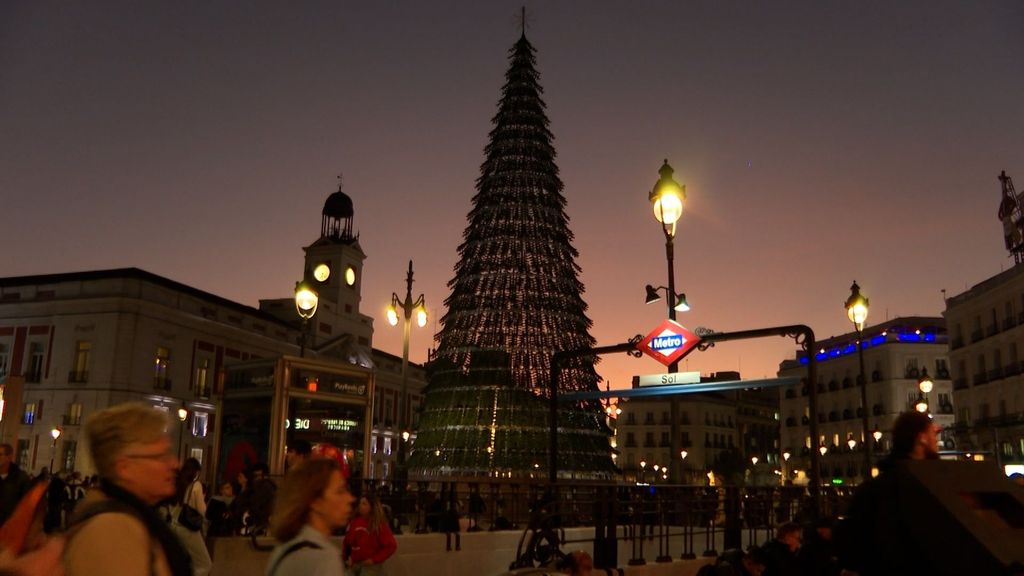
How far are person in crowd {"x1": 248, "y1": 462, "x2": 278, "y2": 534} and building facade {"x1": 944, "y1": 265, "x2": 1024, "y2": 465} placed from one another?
50.1 metres

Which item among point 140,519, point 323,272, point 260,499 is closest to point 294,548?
point 140,519

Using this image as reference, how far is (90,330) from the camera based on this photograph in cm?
5031

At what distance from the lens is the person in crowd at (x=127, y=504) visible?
264cm

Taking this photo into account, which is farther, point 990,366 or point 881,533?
point 990,366

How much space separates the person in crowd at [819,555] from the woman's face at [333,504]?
6374 mm

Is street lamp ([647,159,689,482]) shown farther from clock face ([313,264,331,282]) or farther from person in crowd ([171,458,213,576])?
clock face ([313,264,331,282])

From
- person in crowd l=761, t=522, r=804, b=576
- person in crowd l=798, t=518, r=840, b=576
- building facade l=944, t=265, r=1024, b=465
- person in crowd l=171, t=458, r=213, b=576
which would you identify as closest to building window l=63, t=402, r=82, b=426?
person in crowd l=171, t=458, r=213, b=576

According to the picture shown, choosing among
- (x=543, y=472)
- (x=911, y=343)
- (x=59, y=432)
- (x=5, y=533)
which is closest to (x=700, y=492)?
(x=5, y=533)

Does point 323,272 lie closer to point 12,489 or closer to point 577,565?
point 12,489

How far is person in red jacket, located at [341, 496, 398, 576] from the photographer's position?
8562 millimetres

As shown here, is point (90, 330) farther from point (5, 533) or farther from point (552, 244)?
point (5, 533)

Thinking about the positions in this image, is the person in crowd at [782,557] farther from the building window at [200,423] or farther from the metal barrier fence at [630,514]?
the building window at [200,423]

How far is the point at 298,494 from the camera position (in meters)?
3.52

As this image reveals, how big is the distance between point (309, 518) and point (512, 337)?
95.6 ft
